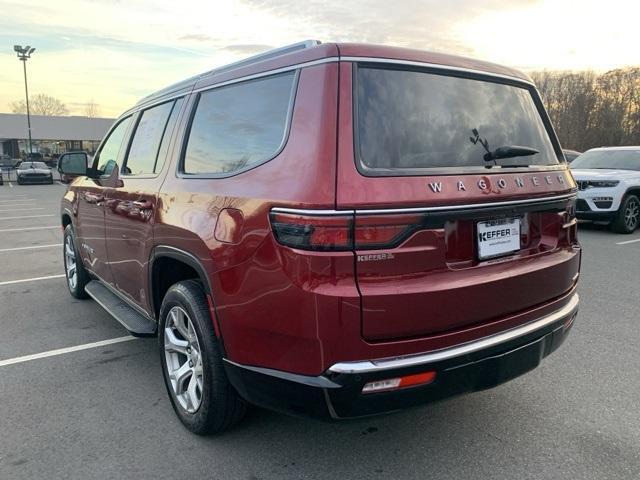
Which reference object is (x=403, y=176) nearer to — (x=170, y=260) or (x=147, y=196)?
(x=170, y=260)

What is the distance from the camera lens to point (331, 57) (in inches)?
88.4

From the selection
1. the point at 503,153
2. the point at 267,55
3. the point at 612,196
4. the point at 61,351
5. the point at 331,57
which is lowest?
the point at 61,351

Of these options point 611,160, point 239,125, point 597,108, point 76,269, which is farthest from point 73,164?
point 597,108

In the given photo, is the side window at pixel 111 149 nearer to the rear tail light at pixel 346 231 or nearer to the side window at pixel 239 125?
the side window at pixel 239 125

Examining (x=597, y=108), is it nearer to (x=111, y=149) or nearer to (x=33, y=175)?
(x=33, y=175)

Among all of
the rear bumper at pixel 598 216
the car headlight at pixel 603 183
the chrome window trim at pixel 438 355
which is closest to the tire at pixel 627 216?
the rear bumper at pixel 598 216

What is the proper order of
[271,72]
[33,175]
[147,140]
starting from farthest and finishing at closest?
[33,175]
[147,140]
[271,72]

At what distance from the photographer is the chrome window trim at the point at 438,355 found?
2.10 meters

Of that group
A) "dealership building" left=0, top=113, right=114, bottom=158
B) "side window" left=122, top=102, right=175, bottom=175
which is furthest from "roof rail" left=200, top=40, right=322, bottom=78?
"dealership building" left=0, top=113, right=114, bottom=158

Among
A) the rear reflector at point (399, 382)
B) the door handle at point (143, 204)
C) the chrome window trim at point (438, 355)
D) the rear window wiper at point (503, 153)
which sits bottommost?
the rear reflector at point (399, 382)

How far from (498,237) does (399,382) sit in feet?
2.83

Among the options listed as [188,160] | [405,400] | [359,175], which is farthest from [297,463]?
[188,160]

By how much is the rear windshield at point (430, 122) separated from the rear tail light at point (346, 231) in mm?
226

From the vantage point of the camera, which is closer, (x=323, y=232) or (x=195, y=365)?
(x=323, y=232)
